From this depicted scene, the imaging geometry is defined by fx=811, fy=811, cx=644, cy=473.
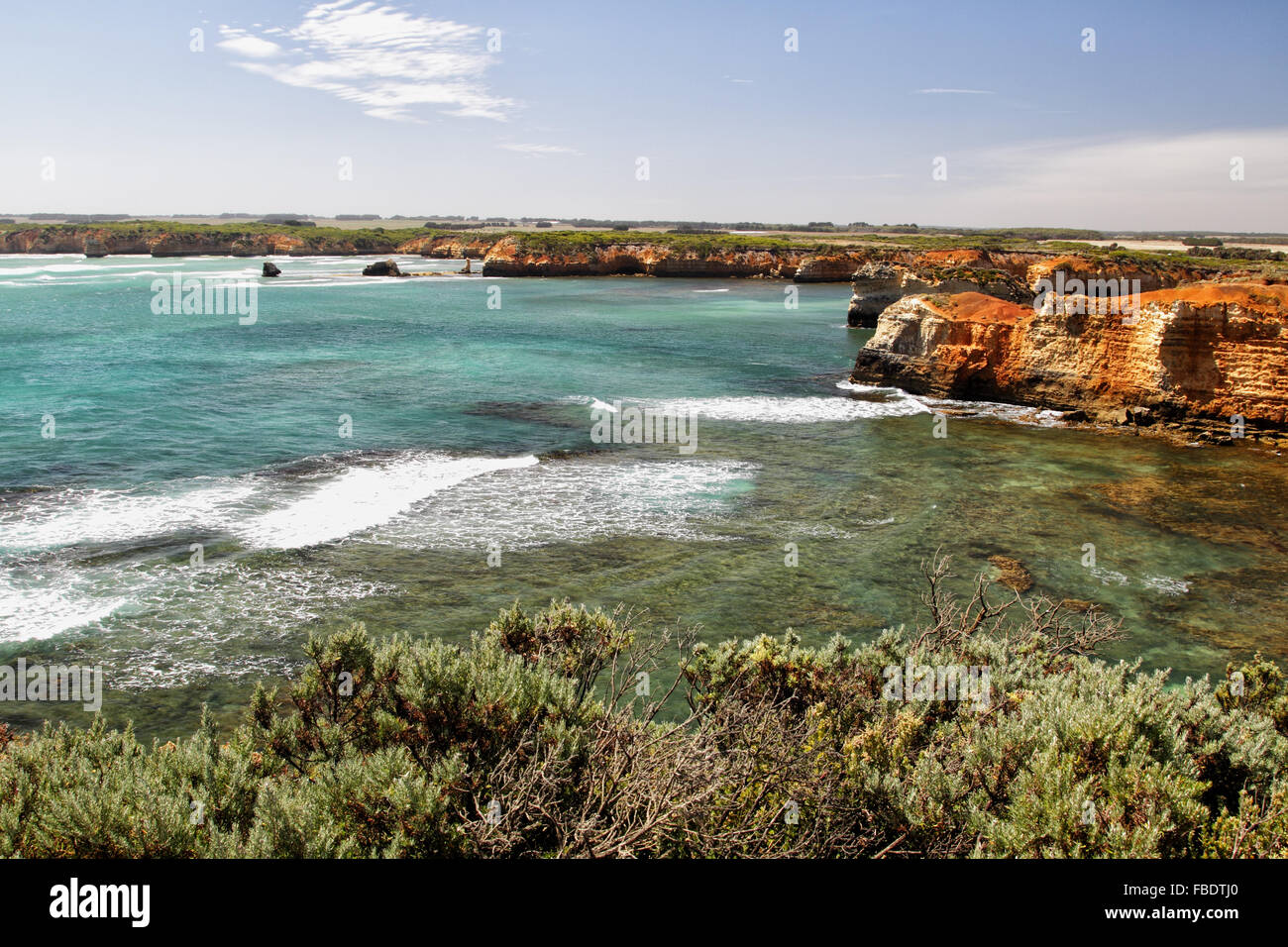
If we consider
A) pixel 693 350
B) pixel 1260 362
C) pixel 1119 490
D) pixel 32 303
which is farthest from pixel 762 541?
pixel 32 303

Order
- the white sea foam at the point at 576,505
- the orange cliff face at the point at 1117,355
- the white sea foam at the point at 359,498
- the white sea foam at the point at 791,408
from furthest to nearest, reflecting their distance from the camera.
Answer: the white sea foam at the point at 791,408, the orange cliff face at the point at 1117,355, the white sea foam at the point at 576,505, the white sea foam at the point at 359,498

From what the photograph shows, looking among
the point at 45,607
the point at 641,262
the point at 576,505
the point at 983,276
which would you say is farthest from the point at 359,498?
the point at 641,262

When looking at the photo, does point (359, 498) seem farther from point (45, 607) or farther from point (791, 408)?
point (791, 408)

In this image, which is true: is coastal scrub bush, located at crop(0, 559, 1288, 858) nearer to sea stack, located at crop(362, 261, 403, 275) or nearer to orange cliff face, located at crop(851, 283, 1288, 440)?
orange cliff face, located at crop(851, 283, 1288, 440)

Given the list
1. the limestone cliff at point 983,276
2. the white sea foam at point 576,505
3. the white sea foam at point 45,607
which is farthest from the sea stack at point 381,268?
the white sea foam at point 45,607

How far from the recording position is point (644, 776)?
19.6 feet

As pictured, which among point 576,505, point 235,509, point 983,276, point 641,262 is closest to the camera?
point 235,509

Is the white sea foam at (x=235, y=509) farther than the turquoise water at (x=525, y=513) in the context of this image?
Yes

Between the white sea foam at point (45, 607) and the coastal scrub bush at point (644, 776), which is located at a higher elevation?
the coastal scrub bush at point (644, 776)

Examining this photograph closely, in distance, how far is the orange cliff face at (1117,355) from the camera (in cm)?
2788

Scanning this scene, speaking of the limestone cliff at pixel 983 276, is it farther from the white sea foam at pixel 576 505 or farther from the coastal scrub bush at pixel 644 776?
the coastal scrub bush at pixel 644 776

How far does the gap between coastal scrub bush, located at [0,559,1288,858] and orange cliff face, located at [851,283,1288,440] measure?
962 inches

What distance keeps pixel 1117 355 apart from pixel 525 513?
24279 mm

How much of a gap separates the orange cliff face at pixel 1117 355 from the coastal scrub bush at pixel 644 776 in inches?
962
